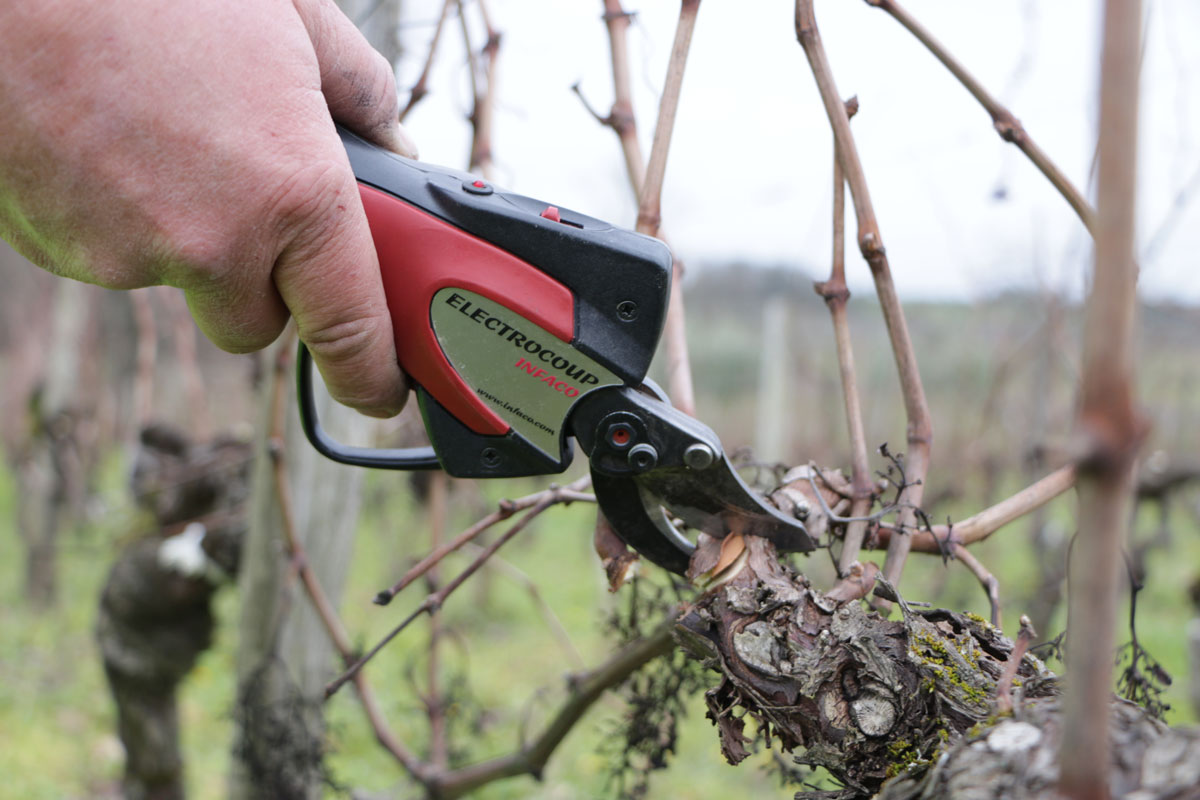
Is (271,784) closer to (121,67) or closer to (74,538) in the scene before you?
(121,67)

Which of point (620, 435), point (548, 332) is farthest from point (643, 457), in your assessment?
point (548, 332)

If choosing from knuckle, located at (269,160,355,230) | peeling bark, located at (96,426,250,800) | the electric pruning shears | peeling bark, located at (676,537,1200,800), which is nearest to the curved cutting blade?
the electric pruning shears

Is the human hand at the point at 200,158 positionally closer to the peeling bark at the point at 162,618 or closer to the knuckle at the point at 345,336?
the knuckle at the point at 345,336

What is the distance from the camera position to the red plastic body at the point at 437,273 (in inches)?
37.4

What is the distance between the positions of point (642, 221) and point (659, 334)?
243 mm

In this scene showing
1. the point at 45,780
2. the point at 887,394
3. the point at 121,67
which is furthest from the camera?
the point at 887,394

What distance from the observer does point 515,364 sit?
3.21 ft

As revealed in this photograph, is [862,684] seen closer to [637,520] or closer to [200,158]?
[637,520]

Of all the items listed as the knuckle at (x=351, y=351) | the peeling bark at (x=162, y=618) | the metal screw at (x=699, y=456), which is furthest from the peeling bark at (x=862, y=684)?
the peeling bark at (x=162, y=618)

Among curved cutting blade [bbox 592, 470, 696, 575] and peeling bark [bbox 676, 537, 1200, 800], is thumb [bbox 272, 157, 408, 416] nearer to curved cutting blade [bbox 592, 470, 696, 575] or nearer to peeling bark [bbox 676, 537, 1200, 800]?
curved cutting blade [bbox 592, 470, 696, 575]

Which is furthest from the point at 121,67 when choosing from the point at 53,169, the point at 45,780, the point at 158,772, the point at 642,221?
the point at 45,780

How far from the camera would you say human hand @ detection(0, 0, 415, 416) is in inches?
30.3

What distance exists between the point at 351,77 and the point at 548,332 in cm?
38

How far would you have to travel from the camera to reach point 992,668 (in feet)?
2.58
